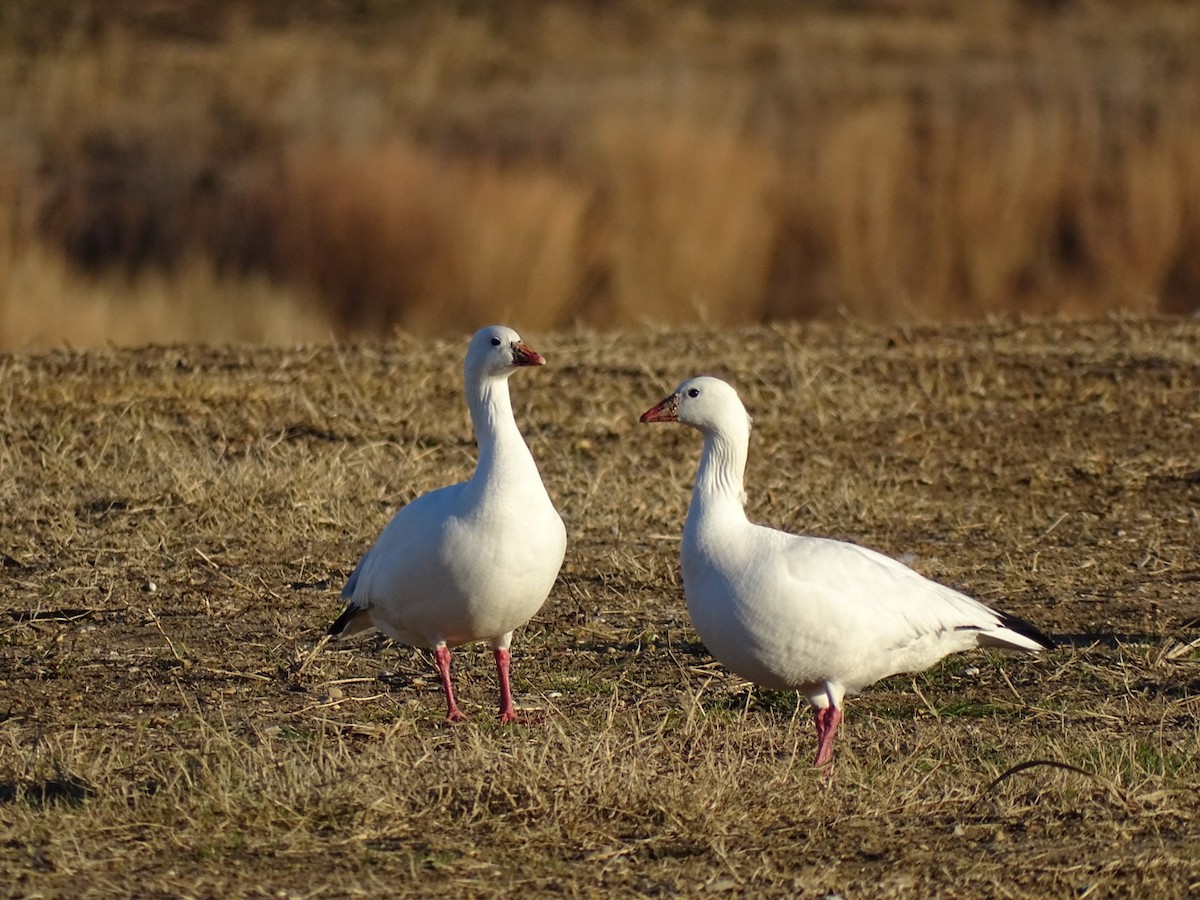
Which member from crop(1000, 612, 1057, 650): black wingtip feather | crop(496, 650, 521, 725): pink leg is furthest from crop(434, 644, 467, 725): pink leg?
crop(1000, 612, 1057, 650): black wingtip feather

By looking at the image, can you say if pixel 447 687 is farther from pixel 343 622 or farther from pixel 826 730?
pixel 826 730

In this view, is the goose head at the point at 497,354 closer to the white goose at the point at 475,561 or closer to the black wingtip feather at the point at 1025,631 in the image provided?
the white goose at the point at 475,561

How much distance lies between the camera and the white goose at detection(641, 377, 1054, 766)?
4.78 metres

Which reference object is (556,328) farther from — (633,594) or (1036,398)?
(633,594)

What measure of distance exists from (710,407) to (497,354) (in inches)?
29.1

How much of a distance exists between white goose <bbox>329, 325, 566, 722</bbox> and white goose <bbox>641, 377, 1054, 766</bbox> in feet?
1.57

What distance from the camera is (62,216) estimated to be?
543 inches

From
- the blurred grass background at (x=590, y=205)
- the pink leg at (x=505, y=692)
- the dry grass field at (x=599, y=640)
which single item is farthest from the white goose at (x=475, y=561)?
the blurred grass background at (x=590, y=205)

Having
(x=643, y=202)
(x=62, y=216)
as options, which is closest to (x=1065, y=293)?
(x=643, y=202)

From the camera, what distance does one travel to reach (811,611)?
480 centimetres

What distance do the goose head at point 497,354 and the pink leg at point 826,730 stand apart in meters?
1.40

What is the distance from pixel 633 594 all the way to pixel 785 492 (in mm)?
1528

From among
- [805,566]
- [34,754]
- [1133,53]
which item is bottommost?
[34,754]

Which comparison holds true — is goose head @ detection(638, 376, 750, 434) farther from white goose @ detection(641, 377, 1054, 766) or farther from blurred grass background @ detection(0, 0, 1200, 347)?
blurred grass background @ detection(0, 0, 1200, 347)
